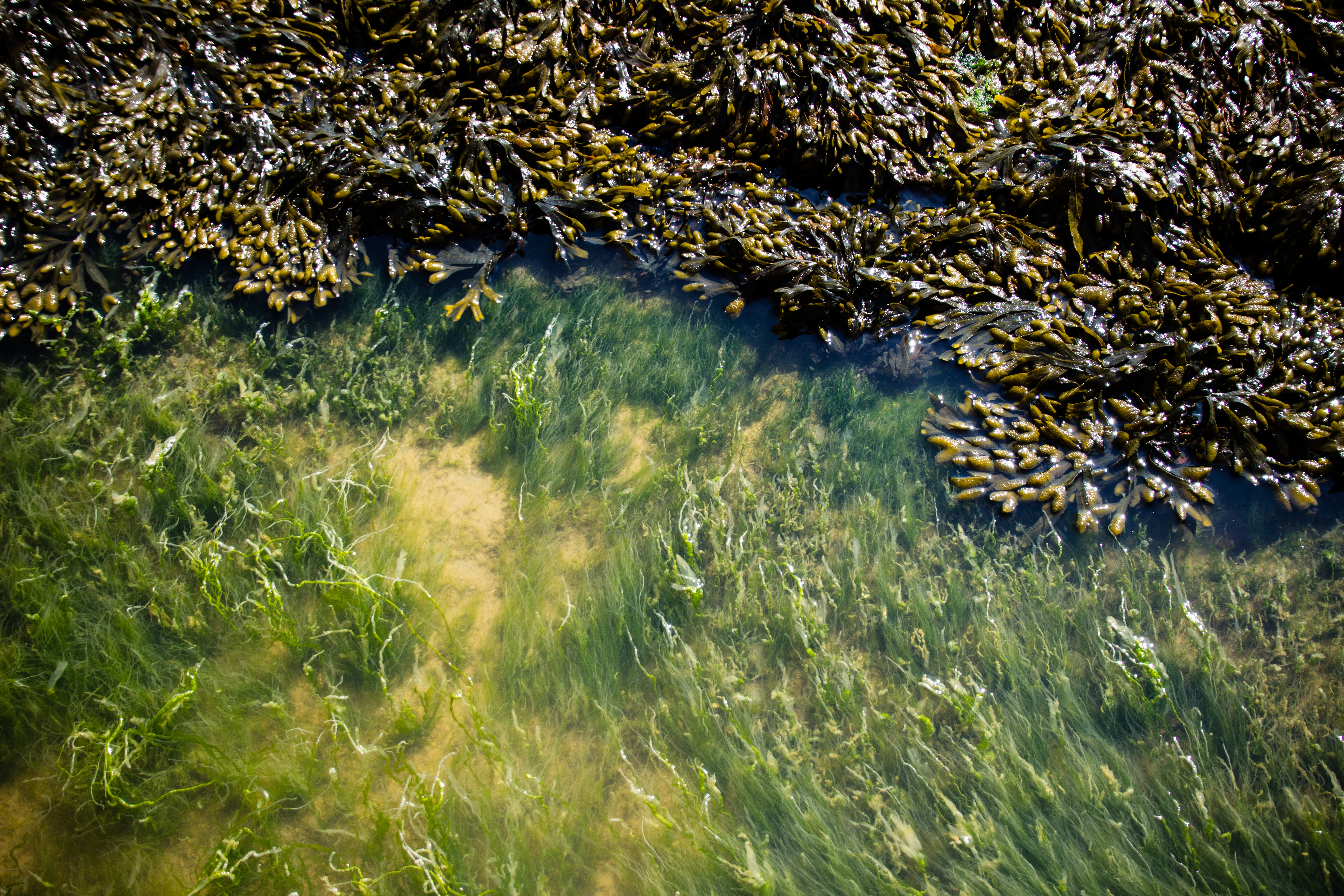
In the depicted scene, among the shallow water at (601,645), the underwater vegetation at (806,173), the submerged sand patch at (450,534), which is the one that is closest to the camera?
the shallow water at (601,645)

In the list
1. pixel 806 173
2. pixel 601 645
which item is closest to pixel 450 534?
pixel 601 645

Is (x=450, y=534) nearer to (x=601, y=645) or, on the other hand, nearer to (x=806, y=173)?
(x=601, y=645)

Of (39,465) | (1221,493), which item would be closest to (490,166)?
(39,465)

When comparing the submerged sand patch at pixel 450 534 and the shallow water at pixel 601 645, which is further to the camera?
the submerged sand patch at pixel 450 534

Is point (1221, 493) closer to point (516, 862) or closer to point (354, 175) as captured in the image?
point (516, 862)

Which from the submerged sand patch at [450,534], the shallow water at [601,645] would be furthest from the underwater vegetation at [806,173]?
the submerged sand patch at [450,534]

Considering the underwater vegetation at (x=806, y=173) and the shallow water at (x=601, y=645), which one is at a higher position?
the underwater vegetation at (x=806, y=173)

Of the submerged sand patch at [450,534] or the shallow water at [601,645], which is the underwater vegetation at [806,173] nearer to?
the shallow water at [601,645]
